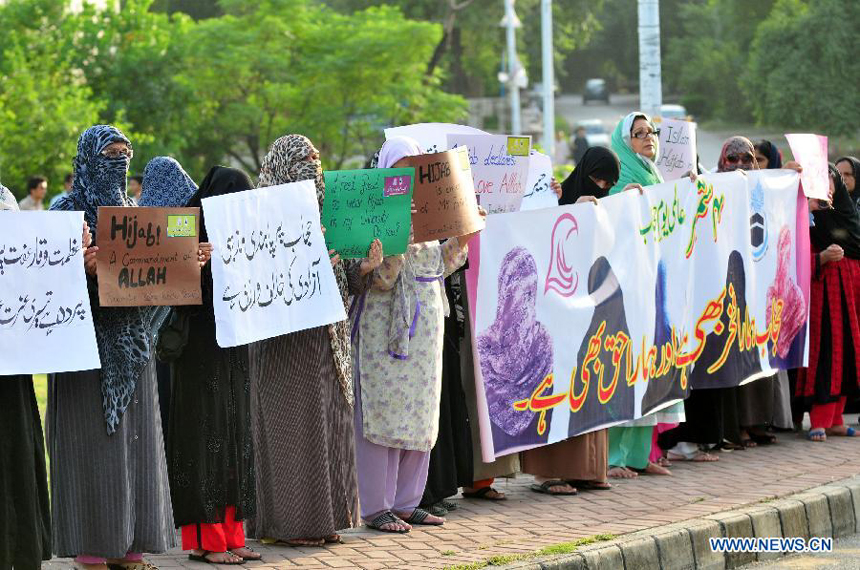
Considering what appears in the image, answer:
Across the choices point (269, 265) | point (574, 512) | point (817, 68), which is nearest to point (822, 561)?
Result: point (574, 512)

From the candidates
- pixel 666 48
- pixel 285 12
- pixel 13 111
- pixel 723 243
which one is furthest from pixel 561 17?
pixel 723 243

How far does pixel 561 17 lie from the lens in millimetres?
61062

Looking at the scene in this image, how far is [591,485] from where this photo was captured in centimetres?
755

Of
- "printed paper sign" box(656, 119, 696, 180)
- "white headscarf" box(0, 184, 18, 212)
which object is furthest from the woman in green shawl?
"white headscarf" box(0, 184, 18, 212)

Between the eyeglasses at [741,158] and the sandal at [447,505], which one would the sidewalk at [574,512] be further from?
the eyeglasses at [741,158]

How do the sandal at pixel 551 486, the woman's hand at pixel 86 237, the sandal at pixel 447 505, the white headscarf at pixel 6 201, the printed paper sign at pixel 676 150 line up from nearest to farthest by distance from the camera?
the woman's hand at pixel 86 237 < the white headscarf at pixel 6 201 < the sandal at pixel 447 505 < the sandal at pixel 551 486 < the printed paper sign at pixel 676 150

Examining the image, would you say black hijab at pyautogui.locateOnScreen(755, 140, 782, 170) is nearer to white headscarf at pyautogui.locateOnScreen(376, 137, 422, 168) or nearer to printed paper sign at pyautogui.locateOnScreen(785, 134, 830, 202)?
printed paper sign at pyautogui.locateOnScreen(785, 134, 830, 202)

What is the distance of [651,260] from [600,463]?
1222 millimetres

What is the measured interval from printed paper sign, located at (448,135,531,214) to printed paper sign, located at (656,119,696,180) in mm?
1439

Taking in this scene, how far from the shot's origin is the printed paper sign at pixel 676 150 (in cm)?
847

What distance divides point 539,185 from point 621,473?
1.63 meters

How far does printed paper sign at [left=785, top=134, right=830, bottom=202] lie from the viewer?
30.6 ft

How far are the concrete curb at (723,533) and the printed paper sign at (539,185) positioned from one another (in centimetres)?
213

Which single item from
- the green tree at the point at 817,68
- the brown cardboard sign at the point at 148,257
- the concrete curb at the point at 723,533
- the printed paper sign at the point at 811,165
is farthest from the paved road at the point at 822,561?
the green tree at the point at 817,68
